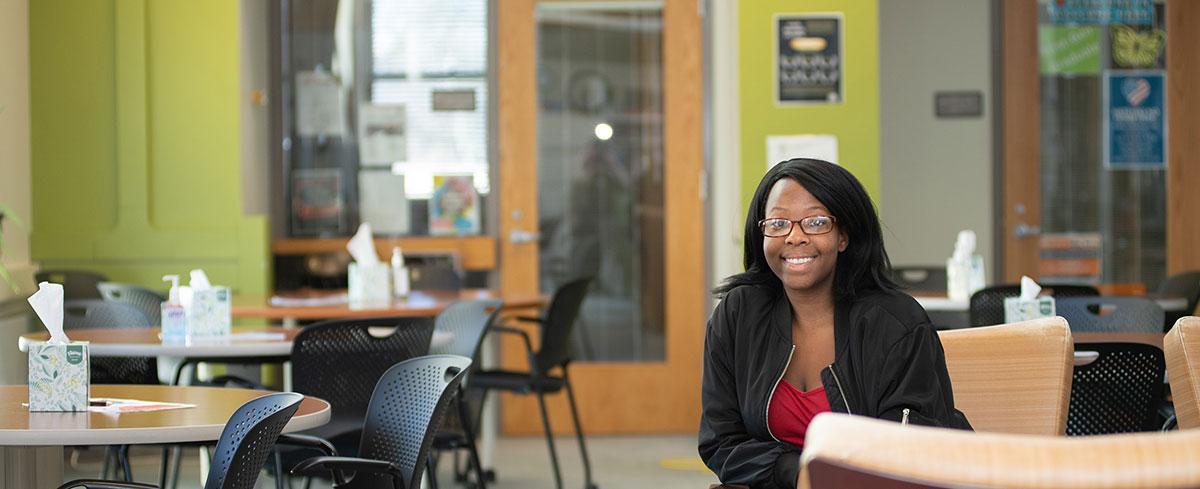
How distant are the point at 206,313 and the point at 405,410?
5.09 ft

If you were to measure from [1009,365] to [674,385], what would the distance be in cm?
494

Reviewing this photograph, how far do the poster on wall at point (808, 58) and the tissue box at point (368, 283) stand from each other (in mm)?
2283

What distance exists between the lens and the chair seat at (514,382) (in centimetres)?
596

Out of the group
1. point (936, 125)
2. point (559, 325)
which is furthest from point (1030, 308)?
point (936, 125)

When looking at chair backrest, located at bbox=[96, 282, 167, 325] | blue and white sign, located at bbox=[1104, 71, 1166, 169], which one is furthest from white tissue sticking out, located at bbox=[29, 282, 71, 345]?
blue and white sign, located at bbox=[1104, 71, 1166, 169]

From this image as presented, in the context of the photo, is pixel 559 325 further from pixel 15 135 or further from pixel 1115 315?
pixel 15 135

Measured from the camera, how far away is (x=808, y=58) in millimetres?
7215

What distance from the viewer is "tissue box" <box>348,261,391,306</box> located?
6.01 m

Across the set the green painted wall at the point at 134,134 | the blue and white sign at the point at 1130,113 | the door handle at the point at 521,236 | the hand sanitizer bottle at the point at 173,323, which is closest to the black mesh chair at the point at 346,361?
the hand sanitizer bottle at the point at 173,323

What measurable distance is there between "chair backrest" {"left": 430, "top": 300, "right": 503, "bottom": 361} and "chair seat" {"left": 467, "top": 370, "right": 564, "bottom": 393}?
787 millimetres

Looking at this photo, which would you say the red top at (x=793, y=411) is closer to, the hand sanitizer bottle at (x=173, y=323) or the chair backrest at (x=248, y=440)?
the chair backrest at (x=248, y=440)

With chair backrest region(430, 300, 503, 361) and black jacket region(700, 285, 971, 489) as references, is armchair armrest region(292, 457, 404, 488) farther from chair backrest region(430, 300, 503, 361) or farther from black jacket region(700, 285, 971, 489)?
chair backrest region(430, 300, 503, 361)

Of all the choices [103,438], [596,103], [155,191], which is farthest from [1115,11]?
Result: [103,438]

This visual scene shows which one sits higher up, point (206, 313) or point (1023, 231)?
point (1023, 231)
